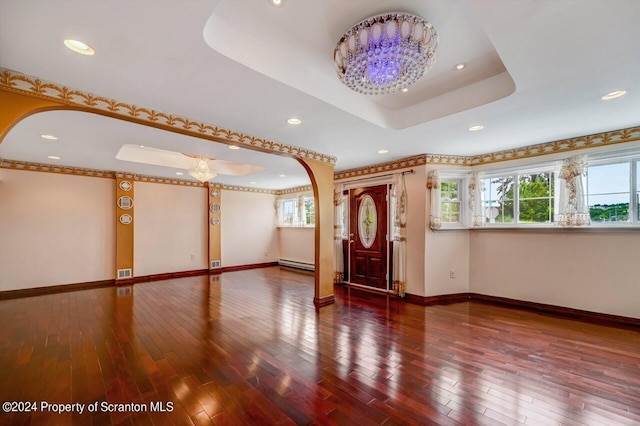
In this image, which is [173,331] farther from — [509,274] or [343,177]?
[509,274]

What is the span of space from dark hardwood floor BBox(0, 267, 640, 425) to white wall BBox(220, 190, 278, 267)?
3710 mm

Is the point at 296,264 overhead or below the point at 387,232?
below

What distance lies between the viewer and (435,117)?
2.99 m

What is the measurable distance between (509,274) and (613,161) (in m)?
2.10

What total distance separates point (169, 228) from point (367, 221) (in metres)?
5.16

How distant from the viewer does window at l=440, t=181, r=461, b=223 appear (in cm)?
474

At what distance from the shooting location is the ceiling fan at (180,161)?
507 cm

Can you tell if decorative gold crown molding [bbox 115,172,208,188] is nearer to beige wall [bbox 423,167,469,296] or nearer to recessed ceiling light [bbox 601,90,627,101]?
beige wall [bbox 423,167,469,296]

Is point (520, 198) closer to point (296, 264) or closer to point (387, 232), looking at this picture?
point (387, 232)

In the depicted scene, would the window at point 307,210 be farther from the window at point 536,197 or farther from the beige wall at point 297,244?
the window at point 536,197

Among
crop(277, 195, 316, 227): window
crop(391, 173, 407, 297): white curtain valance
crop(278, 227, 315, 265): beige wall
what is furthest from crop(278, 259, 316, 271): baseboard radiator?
crop(391, 173, 407, 297): white curtain valance

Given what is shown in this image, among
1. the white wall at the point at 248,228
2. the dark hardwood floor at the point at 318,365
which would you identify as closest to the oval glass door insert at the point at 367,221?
the dark hardwood floor at the point at 318,365

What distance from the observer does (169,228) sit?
268 inches

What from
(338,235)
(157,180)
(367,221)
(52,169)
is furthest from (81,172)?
(367,221)
